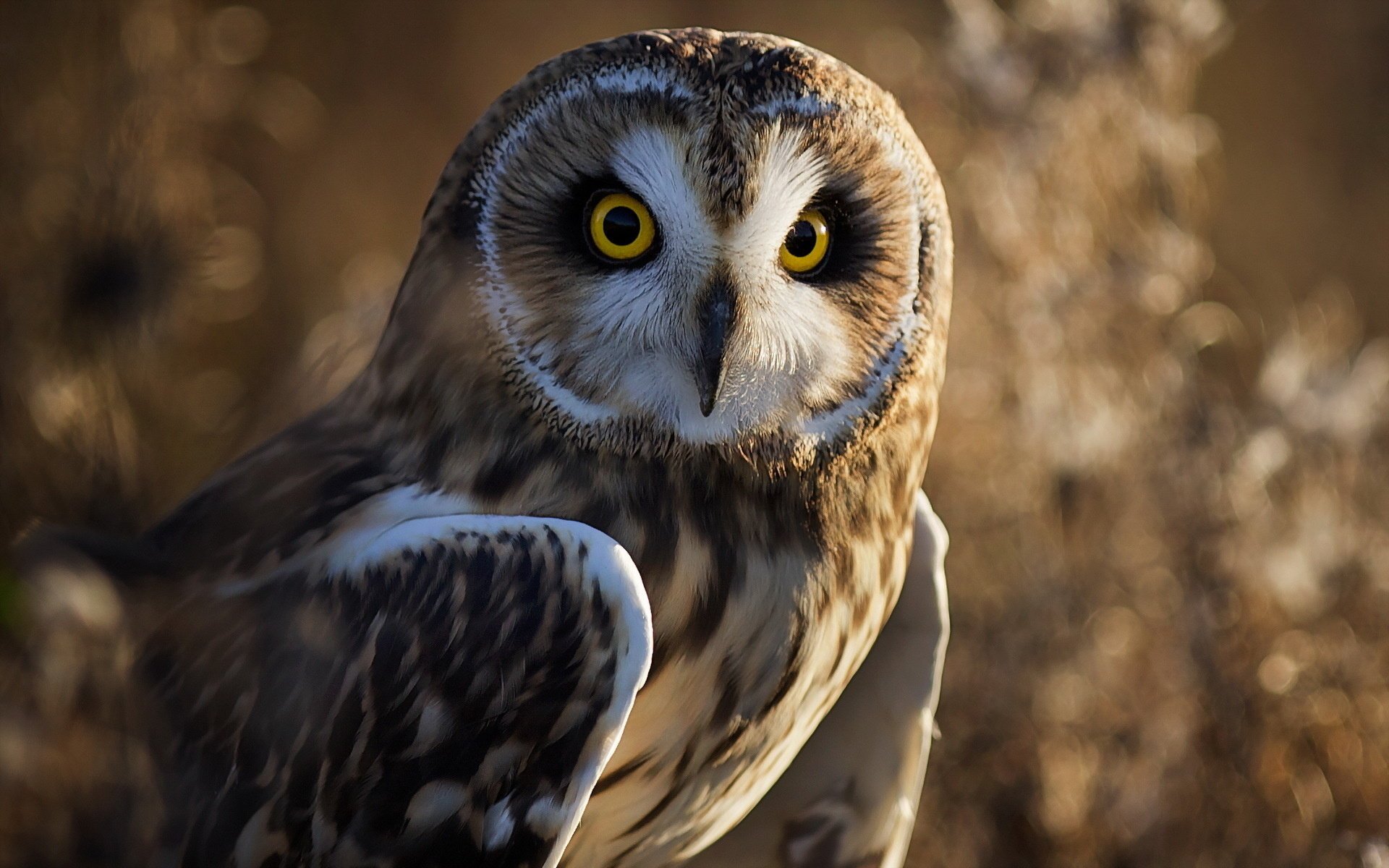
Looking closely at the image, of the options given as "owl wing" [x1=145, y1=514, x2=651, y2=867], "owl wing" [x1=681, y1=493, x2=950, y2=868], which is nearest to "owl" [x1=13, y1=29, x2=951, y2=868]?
"owl wing" [x1=145, y1=514, x2=651, y2=867]

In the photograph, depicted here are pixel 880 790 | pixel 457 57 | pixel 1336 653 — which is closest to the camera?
pixel 880 790

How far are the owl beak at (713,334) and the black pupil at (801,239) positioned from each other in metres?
0.10

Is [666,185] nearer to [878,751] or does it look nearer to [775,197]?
[775,197]

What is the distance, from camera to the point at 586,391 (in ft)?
4.18

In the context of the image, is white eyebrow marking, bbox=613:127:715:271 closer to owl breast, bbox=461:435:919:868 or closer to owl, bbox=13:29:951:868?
owl, bbox=13:29:951:868

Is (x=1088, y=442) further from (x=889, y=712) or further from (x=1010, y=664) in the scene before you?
(x=889, y=712)

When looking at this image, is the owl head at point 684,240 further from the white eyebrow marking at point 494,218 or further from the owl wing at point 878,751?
the owl wing at point 878,751

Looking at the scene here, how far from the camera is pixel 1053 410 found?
2.16m

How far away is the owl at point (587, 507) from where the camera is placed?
1158 millimetres

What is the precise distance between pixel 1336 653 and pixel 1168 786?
1.15ft

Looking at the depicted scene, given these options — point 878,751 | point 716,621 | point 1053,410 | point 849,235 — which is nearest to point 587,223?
point 849,235

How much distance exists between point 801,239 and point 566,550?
0.41 metres

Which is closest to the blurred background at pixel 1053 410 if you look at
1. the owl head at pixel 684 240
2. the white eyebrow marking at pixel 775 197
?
the owl head at pixel 684 240

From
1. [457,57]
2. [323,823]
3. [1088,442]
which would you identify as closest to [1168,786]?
[1088,442]
